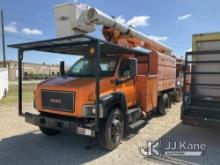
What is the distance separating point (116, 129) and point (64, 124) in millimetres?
1323

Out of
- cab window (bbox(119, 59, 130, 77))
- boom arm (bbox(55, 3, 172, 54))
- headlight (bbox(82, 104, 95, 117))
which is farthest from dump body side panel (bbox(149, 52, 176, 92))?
headlight (bbox(82, 104, 95, 117))

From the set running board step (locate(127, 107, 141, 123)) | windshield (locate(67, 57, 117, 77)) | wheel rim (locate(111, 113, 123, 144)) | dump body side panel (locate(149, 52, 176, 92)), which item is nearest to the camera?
wheel rim (locate(111, 113, 123, 144))

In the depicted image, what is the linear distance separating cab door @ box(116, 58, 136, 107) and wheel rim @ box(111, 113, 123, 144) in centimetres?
73

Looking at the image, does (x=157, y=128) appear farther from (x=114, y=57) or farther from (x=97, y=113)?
(x=97, y=113)

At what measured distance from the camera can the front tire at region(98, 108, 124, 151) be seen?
5016 millimetres

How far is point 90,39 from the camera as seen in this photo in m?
4.49

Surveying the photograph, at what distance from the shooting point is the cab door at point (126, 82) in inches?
233

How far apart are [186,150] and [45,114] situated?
11.8ft

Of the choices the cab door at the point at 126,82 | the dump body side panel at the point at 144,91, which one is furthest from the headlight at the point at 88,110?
the dump body side panel at the point at 144,91

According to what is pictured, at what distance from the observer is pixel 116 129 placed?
17.8ft

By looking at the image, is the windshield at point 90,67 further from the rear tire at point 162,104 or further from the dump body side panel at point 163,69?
the rear tire at point 162,104

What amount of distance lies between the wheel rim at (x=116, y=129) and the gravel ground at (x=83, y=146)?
0.25 m

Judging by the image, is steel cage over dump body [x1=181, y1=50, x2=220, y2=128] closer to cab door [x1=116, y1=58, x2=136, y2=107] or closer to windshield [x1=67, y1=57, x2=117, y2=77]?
cab door [x1=116, y1=58, x2=136, y2=107]

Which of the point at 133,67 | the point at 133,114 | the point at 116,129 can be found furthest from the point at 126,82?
the point at 116,129
